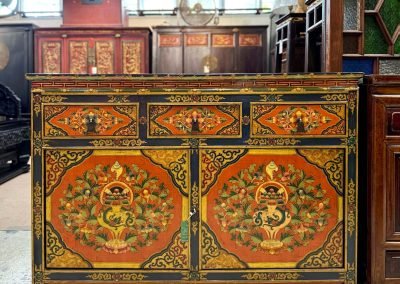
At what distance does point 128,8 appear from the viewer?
885 cm

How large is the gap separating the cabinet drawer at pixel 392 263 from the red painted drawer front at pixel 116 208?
821 millimetres

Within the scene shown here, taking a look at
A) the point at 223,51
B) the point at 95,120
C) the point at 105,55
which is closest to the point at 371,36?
the point at 95,120

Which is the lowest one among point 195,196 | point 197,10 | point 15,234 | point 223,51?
point 15,234

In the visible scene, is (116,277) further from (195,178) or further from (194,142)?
(194,142)

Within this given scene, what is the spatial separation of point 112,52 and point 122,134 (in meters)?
6.39

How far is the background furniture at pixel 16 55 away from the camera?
8.00m

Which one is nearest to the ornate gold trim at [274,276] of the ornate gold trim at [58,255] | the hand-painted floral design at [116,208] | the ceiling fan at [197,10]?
the hand-painted floral design at [116,208]

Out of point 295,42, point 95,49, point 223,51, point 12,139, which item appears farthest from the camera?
point 223,51

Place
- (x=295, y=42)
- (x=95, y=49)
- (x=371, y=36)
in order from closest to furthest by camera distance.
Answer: (x=371, y=36) < (x=295, y=42) < (x=95, y=49)

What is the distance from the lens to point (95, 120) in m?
1.89

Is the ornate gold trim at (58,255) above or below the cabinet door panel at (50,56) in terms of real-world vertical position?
below

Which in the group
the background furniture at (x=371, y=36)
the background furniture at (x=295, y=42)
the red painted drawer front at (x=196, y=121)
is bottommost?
the red painted drawer front at (x=196, y=121)

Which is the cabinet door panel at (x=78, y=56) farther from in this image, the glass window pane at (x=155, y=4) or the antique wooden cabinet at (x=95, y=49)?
the glass window pane at (x=155, y=4)

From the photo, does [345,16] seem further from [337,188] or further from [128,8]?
[128,8]
